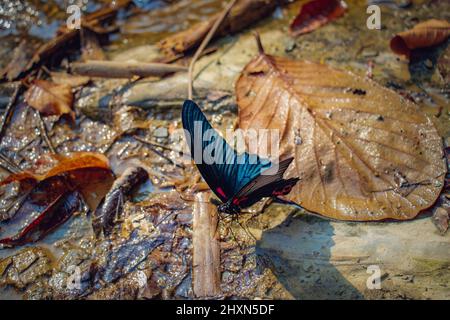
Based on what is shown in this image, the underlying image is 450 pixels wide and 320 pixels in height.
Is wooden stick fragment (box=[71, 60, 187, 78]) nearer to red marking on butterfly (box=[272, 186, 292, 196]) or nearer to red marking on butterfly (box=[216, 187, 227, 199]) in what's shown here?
red marking on butterfly (box=[216, 187, 227, 199])

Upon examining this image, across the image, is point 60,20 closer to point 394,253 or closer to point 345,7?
point 345,7

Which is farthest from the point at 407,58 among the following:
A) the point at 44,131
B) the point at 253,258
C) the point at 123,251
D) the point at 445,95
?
the point at 44,131

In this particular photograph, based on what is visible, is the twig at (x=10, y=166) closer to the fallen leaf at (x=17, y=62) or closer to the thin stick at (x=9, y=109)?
the thin stick at (x=9, y=109)

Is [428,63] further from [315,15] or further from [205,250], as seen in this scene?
[205,250]

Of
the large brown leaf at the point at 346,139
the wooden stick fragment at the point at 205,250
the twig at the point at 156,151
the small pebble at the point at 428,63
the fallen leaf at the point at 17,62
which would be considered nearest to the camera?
the wooden stick fragment at the point at 205,250

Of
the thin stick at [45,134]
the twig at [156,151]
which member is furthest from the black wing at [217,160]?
the thin stick at [45,134]
